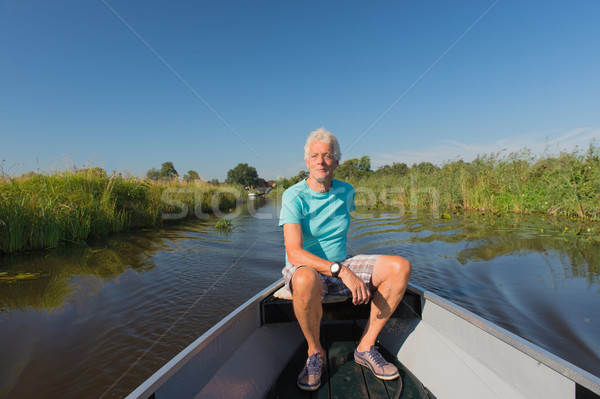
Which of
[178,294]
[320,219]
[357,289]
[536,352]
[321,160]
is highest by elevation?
[321,160]

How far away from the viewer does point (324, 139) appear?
229cm

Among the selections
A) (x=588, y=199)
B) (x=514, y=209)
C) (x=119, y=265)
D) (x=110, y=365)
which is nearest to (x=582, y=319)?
(x=110, y=365)

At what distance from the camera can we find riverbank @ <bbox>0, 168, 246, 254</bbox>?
Result: 18.8 feet

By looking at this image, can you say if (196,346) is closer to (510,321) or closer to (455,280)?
(510,321)

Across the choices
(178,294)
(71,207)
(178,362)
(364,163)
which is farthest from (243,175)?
(178,362)

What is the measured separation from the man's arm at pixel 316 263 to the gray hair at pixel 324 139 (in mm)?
628

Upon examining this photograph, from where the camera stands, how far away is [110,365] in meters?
2.56

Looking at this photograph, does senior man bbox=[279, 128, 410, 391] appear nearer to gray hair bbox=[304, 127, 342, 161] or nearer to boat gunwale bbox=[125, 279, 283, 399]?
gray hair bbox=[304, 127, 342, 161]

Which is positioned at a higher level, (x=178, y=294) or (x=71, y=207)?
(x=71, y=207)

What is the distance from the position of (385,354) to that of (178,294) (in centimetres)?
303

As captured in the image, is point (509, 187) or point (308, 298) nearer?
point (308, 298)

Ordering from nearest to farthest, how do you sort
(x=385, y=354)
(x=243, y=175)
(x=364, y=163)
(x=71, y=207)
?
(x=385, y=354), (x=71, y=207), (x=364, y=163), (x=243, y=175)

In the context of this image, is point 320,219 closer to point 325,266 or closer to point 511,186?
point 325,266

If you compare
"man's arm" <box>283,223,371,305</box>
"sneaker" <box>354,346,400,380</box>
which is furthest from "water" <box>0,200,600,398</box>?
"sneaker" <box>354,346,400,380</box>
